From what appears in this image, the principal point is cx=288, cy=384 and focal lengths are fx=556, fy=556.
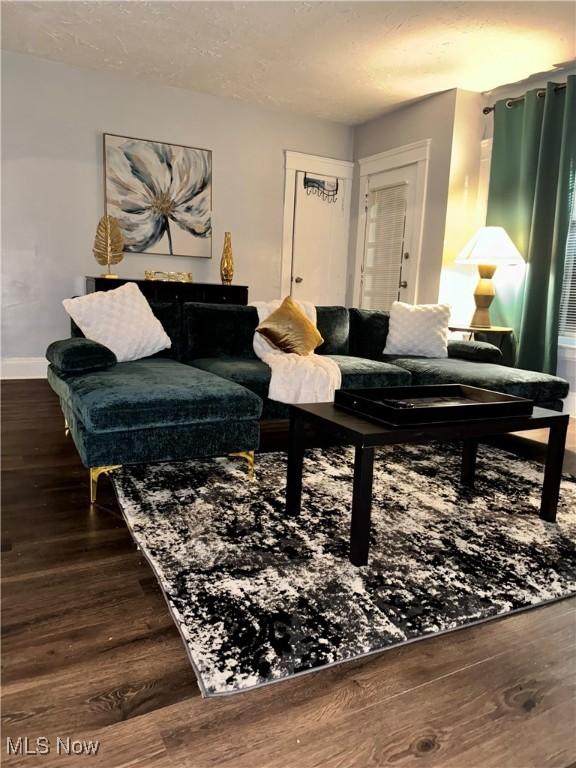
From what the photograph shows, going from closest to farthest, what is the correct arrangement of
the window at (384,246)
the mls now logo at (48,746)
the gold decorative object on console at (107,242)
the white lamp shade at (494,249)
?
the mls now logo at (48,746), the white lamp shade at (494,249), the gold decorative object on console at (107,242), the window at (384,246)

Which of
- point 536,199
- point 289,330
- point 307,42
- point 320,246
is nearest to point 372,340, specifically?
point 289,330

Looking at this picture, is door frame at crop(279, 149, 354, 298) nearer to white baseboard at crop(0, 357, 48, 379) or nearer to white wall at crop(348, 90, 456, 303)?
white wall at crop(348, 90, 456, 303)

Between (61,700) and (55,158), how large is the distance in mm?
4976

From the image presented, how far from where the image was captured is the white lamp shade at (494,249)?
4566mm

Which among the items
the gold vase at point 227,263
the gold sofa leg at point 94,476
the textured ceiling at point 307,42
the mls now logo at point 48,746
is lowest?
the mls now logo at point 48,746

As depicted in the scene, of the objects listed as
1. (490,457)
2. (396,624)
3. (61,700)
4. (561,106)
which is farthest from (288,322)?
(561,106)

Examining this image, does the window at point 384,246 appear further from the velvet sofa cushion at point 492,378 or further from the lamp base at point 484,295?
the velvet sofa cushion at point 492,378

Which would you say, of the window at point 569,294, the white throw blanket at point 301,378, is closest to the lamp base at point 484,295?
the window at point 569,294

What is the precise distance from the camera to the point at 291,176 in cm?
616

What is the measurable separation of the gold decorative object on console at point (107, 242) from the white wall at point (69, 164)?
13.9 inches

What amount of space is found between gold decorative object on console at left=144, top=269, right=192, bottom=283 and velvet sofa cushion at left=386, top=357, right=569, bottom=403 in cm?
256

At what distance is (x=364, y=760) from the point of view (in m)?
1.08

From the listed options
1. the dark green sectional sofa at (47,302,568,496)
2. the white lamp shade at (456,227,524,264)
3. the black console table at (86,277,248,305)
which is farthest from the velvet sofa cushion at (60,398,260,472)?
the white lamp shade at (456,227,524,264)

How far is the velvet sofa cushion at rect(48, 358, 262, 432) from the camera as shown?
224 centimetres
